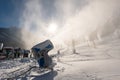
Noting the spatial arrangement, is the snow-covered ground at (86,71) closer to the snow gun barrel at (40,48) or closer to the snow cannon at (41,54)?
the snow cannon at (41,54)

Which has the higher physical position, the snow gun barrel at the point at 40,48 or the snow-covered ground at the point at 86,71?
the snow gun barrel at the point at 40,48

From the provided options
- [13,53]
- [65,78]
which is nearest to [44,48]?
[65,78]

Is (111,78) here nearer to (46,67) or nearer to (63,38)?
(46,67)

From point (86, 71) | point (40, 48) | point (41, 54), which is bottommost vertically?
point (86, 71)

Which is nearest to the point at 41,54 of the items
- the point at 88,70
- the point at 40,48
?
the point at 40,48

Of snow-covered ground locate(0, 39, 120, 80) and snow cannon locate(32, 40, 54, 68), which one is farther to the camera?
snow cannon locate(32, 40, 54, 68)

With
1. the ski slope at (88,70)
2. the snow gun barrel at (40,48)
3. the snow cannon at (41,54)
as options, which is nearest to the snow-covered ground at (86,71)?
the ski slope at (88,70)

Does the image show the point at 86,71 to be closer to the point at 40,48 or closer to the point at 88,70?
the point at 88,70

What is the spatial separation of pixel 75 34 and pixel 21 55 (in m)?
37.6

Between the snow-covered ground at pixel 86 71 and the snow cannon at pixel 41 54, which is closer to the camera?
the snow-covered ground at pixel 86 71

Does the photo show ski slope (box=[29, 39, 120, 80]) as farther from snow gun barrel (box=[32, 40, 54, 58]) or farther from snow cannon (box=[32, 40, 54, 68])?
snow gun barrel (box=[32, 40, 54, 58])

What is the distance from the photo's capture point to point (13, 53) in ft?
189

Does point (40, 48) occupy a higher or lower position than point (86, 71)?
higher

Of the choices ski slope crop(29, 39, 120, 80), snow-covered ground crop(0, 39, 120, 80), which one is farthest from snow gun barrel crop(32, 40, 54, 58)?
ski slope crop(29, 39, 120, 80)
